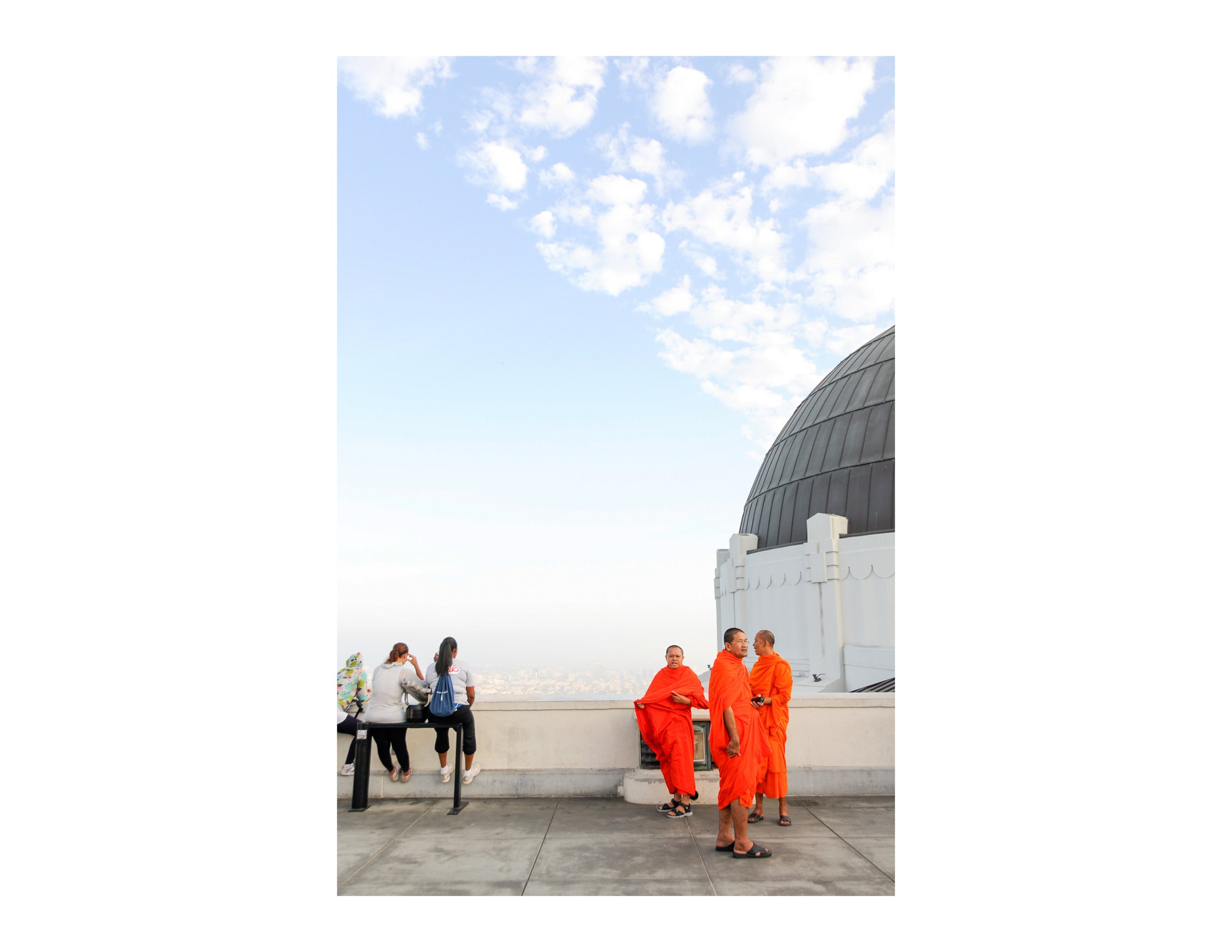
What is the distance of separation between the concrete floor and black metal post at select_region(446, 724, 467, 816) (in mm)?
80

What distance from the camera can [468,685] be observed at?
7625 millimetres

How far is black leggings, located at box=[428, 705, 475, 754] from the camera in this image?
7520 millimetres

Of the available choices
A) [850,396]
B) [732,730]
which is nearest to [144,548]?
[732,730]

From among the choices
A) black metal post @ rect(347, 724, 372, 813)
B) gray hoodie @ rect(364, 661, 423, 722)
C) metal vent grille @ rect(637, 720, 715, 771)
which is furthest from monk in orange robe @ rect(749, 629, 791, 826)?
black metal post @ rect(347, 724, 372, 813)

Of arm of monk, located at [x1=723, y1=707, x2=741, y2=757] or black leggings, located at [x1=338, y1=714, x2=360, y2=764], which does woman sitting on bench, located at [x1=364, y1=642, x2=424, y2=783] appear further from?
arm of monk, located at [x1=723, y1=707, x2=741, y2=757]

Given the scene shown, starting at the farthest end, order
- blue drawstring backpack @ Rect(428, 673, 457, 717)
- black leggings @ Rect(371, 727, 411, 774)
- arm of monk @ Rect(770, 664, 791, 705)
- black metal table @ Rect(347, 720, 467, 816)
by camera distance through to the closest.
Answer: black leggings @ Rect(371, 727, 411, 774) < blue drawstring backpack @ Rect(428, 673, 457, 717) < black metal table @ Rect(347, 720, 467, 816) < arm of monk @ Rect(770, 664, 791, 705)

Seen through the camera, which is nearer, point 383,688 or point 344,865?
point 344,865

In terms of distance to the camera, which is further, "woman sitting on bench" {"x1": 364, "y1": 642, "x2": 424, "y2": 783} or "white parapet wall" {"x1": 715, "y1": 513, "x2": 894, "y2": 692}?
"white parapet wall" {"x1": 715, "y1": 513, "x2": 894, "y2": 692}

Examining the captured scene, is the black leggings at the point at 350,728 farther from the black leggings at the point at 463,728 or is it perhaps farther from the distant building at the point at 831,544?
the distant building at the point at 831,544

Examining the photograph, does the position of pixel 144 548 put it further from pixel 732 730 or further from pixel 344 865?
pixel 732 730

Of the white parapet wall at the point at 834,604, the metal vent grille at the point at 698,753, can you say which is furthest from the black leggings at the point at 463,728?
the white parapet wall at the point at 834,604

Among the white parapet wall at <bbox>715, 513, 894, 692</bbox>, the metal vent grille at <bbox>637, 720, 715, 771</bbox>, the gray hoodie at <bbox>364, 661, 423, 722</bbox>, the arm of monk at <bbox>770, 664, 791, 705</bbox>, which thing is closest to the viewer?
the arm of monk at <bbox>770, 664, 791, 705</bbox>

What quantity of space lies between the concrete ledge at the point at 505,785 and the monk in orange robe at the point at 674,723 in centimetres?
81

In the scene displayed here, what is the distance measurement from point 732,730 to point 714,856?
1.01m
